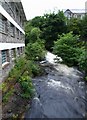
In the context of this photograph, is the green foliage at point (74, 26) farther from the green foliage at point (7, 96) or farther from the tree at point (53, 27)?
the green foliage at point (7, 96)

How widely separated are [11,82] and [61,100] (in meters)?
3.01

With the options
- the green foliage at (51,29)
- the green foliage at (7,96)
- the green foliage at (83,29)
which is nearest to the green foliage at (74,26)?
the green foliage at (83,29)

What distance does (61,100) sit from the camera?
30.3 feet

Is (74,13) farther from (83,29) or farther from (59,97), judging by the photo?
(59,97)

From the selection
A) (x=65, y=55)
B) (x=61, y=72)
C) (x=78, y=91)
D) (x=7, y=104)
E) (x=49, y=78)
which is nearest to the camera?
(x=7, y=104)

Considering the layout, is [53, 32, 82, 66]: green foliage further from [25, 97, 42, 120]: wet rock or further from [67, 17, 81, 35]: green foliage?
[67, 17, 81, 35]: green foliage

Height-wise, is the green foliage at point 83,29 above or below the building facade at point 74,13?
below

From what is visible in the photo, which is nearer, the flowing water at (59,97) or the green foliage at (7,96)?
the green foliage at (7,96)

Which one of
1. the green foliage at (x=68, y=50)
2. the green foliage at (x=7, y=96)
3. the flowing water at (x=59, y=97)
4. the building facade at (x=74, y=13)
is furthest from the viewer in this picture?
the building facade at (x=74, y=13)

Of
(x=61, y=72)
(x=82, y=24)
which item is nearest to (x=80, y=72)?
(x=61, y=72)

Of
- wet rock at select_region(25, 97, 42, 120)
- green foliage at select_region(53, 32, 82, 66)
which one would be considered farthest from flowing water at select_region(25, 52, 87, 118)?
green foliage at select_region(53, 32, 82, 66)

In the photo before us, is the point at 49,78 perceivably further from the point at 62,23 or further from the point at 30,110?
the point at 62,23

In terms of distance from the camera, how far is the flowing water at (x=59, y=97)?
7894 millimetres

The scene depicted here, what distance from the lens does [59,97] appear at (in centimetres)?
965
